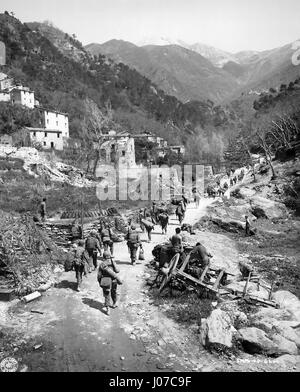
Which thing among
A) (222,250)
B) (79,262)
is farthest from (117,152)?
(79,262)

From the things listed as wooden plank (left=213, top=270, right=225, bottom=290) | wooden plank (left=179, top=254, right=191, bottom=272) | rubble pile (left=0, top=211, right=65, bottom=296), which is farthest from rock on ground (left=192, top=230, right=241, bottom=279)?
rubble pile (left=0, top=211, right=65, bottom=296)

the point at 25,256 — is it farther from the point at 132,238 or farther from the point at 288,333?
the point at 288,333

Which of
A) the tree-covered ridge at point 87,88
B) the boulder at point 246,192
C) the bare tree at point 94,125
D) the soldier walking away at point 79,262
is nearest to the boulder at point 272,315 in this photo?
the soldier walking away at point 79,262

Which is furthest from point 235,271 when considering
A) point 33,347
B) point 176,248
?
point 33,347

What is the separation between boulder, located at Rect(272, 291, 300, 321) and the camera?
11.0 metres

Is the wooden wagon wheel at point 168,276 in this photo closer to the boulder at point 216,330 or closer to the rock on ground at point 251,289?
the rock on ground at point 251,289

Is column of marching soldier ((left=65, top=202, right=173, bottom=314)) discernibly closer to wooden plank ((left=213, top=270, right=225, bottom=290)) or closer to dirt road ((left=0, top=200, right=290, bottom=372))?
dirt road ((left=0, top=200, right=290, bottom=372))

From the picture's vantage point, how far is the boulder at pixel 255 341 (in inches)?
347

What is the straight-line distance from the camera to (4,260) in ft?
40.8

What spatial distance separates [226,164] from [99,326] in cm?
7359

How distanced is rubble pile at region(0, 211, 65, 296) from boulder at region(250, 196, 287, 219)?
15600 millimetres

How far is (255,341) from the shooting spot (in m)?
8.88

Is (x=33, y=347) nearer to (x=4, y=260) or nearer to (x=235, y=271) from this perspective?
(x=4, y=260)
